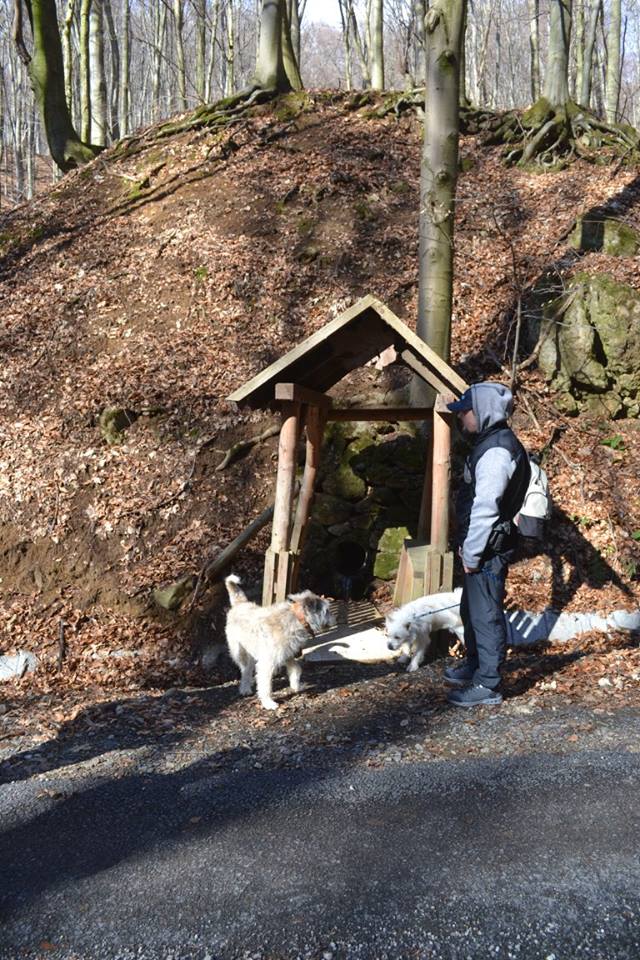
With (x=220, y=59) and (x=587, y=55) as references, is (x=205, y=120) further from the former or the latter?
(x=220, y=59)

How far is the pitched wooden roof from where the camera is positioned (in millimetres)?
6668

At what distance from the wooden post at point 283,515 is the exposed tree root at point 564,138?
10.8 m

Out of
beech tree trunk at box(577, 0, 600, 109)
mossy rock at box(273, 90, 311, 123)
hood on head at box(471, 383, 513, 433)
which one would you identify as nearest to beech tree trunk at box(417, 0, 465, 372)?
hood on head at box(471, 383, 513, 433)

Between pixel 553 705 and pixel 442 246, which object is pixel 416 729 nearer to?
pixel 553 705

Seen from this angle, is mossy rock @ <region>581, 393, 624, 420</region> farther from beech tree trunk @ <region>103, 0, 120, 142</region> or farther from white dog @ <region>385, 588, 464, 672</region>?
beech tree trunk @ <region>103, 0, 120, 142</region>

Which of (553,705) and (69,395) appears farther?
(69,395)

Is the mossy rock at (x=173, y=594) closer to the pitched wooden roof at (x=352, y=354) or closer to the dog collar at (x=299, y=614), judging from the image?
the pitched wooden roof at (x=352, y=354)

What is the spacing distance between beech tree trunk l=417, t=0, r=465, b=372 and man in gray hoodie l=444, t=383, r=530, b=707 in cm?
359

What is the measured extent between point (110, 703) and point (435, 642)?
122 inches

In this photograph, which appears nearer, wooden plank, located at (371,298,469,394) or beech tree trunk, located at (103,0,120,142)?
wooden plank, located at (371,298,469,394)

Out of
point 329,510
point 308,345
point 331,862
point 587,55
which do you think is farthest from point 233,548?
point 587,55

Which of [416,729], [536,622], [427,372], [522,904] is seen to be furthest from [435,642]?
[522,904]

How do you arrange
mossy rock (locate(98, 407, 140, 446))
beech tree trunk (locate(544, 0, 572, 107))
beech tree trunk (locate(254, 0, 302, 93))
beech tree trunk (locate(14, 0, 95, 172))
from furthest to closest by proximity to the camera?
1. beech tree trunk (locate(254, 0, 302, 93))
2. beech tree trunk (locate(14, 0, 95, 172))
3. beech tree trunk (locate(544, 0, 572, 107))
4. mossy rock (locate(98, 407, 140, 446))

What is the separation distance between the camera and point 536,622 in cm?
758
